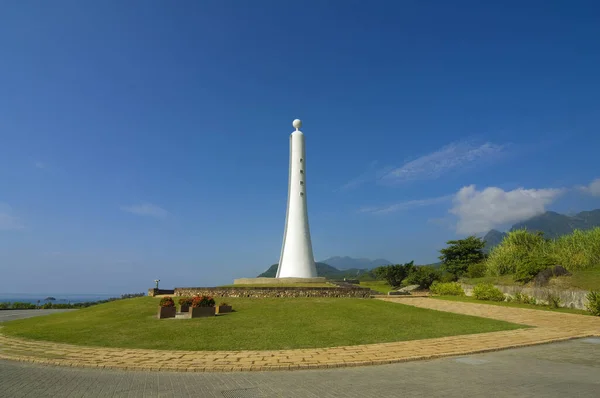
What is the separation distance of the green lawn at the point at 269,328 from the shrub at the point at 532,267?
10.1m

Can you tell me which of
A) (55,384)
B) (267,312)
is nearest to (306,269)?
(267,312)

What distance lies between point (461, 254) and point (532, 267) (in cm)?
2060

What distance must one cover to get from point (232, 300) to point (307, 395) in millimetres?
15368

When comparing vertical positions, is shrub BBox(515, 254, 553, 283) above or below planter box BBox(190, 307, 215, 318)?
above

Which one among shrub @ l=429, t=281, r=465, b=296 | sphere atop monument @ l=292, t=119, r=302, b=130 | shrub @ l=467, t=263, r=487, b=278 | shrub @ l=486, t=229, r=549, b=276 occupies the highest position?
sphere atop monument @ l=292, t=119, r=302, b=130

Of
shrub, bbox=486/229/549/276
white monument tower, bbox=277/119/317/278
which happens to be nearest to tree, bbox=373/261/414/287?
shrub, bbox=486/229/549/276

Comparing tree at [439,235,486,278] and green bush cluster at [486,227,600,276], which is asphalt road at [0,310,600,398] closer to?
green bush cluster at [486,227,600,276]

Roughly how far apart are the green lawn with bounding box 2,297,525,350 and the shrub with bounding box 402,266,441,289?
22.3 meters

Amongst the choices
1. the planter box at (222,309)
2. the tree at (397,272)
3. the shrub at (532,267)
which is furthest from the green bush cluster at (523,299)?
the tree at (397,272)

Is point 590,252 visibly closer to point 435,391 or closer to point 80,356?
point 435,391

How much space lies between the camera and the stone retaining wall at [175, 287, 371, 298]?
71.8 ft

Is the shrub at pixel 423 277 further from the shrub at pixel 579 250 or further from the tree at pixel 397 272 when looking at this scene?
the shrub at pixel 579 250

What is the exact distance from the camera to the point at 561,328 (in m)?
12.5

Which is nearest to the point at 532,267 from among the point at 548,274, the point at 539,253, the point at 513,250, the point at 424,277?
the point at 548,274
